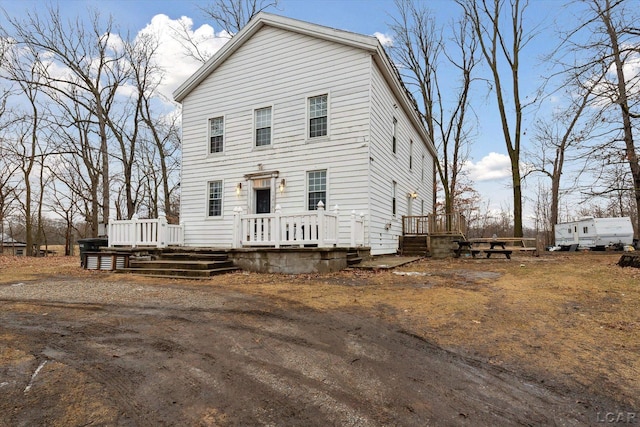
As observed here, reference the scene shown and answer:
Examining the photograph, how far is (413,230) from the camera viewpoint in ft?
49.5

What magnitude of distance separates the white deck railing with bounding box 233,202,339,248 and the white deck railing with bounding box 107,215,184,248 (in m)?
2.99

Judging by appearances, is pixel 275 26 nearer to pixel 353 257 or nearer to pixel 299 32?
pixel 299 32

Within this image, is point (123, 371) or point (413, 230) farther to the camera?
point (413, 230)

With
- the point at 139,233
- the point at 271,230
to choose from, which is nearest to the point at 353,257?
the point at 271,230

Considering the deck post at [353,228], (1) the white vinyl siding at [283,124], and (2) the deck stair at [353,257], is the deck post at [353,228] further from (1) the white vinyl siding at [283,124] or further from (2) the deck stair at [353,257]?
(1) the white vinyl siding at [283,124]

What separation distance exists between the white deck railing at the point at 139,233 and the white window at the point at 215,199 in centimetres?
236

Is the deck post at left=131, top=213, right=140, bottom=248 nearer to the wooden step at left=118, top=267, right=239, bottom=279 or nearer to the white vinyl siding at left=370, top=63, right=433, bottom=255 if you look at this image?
the wooden step at left=118, top=267, right=239, bottom=279

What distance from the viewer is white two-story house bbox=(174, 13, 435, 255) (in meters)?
11.0

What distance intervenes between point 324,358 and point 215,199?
11.1 m

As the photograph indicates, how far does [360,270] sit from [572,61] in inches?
243

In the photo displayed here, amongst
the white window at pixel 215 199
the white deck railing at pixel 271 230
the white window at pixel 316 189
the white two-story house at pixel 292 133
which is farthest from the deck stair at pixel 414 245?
the white window at pixel 215 199

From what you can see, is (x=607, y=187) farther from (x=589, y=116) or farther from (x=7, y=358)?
(x=7, y=358)

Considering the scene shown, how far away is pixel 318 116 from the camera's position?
11664mm

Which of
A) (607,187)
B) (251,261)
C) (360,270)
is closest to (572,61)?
(607,187)
